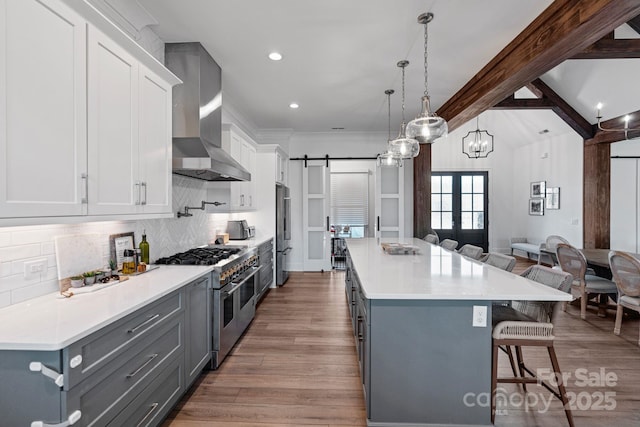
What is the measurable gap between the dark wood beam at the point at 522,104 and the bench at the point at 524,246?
133 inches

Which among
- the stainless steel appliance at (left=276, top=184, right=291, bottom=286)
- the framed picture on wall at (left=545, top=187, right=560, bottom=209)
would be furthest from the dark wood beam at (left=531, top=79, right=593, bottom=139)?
the stainless steel appliance at (left=276, top=184, right=291, bottom=286)

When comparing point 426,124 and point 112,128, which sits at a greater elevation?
point 426,124

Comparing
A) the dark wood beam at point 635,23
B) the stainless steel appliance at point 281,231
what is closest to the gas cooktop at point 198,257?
the stainless steel appliance at point 281,231

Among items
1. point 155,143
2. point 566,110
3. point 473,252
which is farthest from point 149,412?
point 566,110

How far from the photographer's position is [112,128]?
182 cm

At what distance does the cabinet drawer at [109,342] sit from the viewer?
4.02 ft

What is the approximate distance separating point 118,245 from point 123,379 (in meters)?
1.15

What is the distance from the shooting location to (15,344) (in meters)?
1.17

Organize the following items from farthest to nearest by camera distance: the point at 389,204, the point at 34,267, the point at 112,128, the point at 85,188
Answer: the point at 389,204, the point at 112,128, the point at 34,267, the point at 85,188

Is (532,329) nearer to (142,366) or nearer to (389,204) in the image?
(142,366)

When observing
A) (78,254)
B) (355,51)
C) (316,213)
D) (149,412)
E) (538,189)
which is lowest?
(149,412)

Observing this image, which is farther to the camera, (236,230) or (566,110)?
(566,110)

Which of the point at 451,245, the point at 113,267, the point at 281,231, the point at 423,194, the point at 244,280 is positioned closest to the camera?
the point at 113,267

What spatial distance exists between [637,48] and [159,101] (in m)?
4.56
